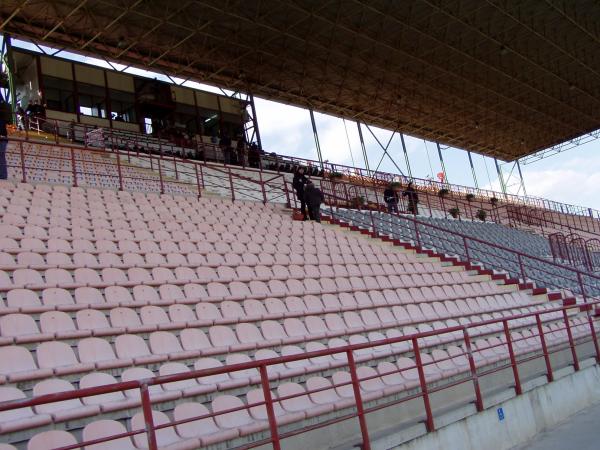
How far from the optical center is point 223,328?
6.12 meters

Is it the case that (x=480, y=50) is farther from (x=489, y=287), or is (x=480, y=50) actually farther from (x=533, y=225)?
(x=489, y=287)

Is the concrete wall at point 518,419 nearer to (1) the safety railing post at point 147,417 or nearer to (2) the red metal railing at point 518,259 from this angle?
(1) the safety railing post at point 147,417

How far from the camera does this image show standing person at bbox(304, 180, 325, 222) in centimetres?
1289

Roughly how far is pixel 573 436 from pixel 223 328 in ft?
11.4

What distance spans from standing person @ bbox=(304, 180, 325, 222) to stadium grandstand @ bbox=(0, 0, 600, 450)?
0.08 metres

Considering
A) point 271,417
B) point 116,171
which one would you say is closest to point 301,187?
point 116,171

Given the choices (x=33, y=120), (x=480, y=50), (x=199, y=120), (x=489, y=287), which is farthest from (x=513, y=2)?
(x=33, y=120)

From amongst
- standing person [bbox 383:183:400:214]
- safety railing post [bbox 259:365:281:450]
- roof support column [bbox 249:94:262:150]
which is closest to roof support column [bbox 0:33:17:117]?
roof support column [bbox 249:94:262:150]

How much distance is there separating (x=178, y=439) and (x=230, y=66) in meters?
21.4

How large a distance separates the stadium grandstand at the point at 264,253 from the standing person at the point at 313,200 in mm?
85

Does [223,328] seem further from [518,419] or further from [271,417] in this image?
[518,419]

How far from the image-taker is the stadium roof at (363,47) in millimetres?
20047

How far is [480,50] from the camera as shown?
81.7ft

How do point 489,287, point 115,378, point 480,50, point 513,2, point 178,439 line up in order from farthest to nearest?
point 480,50 < point 513,2 < point 489,287 < point 115,378 < point 178,439
